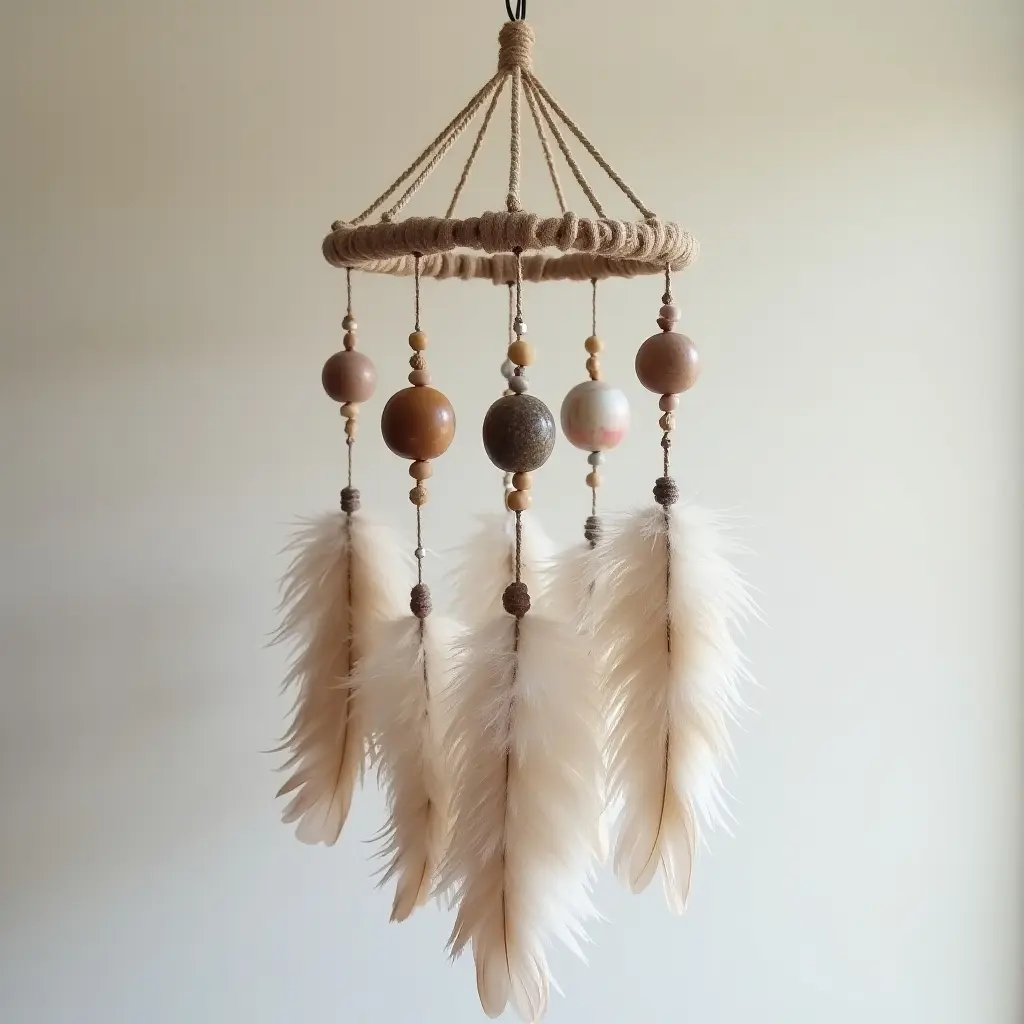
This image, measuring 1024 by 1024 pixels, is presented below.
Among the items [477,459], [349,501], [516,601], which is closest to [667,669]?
[516,601]

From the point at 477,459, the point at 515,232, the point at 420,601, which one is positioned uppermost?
the point at 515,232

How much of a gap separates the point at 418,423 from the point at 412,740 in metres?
0.27

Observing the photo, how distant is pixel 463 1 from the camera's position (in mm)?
1133

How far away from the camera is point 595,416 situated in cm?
77

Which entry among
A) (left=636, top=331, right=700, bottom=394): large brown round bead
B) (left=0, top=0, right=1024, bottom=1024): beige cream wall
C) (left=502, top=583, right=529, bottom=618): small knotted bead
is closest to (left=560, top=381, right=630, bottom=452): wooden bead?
(left=636, top=331, right=700, bottom=394): large brown round bead

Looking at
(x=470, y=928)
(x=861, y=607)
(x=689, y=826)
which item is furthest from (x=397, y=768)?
(x=861, y=607)

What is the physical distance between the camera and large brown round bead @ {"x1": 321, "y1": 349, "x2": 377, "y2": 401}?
823 mm

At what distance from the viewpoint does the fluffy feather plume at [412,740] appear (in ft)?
2.46

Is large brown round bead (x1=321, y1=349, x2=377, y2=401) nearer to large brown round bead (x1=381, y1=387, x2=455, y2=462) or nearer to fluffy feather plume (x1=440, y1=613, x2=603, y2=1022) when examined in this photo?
large brown round bead (x1=381, y1=387, x2=455, y2=462)

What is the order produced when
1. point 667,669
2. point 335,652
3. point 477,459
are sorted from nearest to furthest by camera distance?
point 667,669 < point 335,652 < point 477,459

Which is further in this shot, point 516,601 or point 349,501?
point 349,501

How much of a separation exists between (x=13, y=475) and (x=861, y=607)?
1122 mm

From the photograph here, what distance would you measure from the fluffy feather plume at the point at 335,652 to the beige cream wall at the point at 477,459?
296 mm

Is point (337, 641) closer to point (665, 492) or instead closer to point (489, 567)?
point (489, 567)
